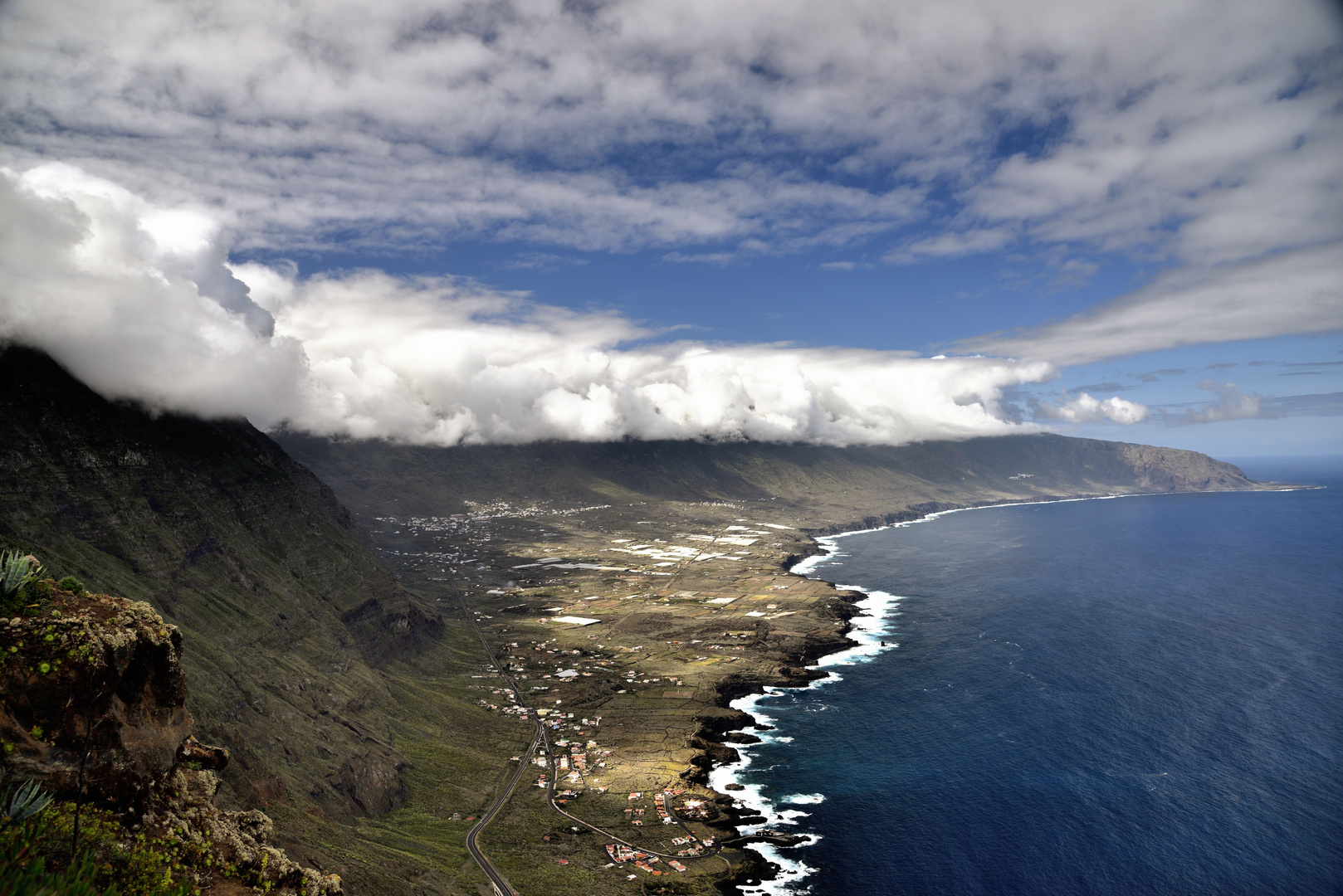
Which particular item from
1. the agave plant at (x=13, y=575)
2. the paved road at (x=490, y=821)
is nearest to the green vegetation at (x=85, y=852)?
the agave plant at (x=13, y=575)

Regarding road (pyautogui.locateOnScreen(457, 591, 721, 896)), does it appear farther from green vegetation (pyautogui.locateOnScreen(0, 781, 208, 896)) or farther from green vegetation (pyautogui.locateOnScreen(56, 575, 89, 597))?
green vegetation (pyautogui.locateOnScreen(56, 575, 89, 597))

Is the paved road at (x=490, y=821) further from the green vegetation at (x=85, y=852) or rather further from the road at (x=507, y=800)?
the green vegetation at (x=85, y=852)

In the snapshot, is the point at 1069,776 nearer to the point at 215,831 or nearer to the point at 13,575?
the point at 215,831

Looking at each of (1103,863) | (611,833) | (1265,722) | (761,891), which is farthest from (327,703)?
(1265,722)

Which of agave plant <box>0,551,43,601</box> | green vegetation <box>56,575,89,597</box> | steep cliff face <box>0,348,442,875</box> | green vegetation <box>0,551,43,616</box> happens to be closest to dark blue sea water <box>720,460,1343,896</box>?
steep cliff face <box>0,348,442,875</box>

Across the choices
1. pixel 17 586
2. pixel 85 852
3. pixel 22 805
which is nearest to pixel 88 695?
pixel 17 586

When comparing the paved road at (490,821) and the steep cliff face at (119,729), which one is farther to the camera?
the paved road at (490,821)
